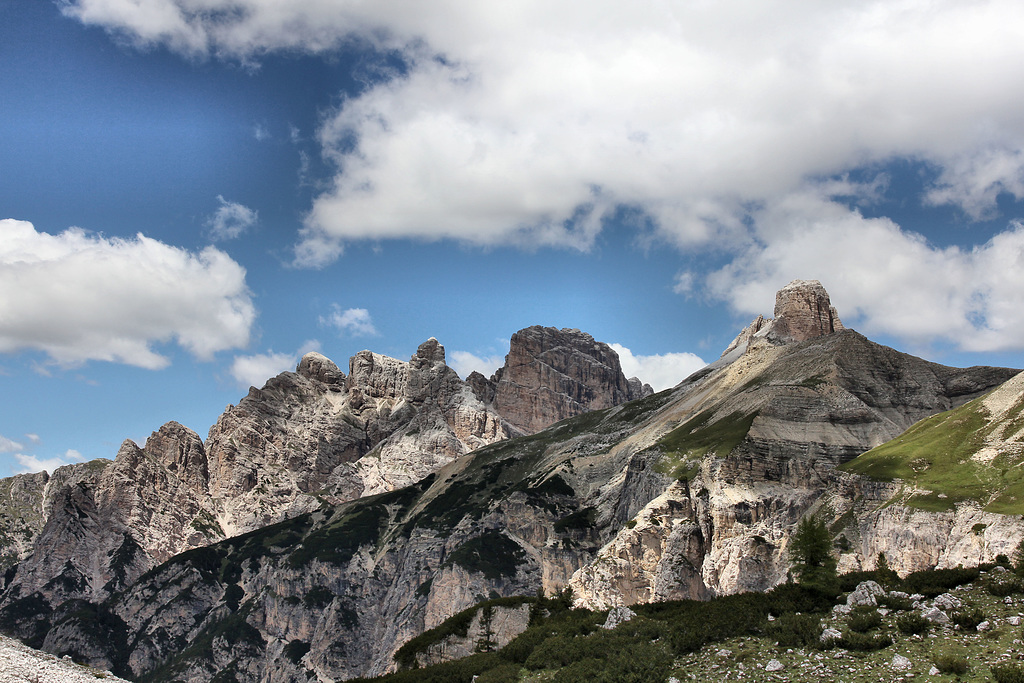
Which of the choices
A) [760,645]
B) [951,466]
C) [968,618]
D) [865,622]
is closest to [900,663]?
[865,622]

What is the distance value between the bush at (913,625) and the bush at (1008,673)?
7.11 metres

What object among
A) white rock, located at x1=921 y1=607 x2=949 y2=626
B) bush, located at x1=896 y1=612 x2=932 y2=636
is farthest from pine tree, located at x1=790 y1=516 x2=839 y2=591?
bush, located at x1=896 y1=612 x2=932 y2=636

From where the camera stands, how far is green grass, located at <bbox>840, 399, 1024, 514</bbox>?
103 metres

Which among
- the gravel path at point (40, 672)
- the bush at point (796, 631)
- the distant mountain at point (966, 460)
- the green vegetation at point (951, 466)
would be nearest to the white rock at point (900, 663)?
the bush at point (796, 631)

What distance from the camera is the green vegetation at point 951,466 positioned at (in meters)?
103

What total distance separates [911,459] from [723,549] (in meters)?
35.0

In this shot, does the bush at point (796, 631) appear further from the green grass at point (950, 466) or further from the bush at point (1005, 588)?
the green grass at point (950, 466)

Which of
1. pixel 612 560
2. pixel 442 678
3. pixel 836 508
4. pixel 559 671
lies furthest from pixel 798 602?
pixel 612 560

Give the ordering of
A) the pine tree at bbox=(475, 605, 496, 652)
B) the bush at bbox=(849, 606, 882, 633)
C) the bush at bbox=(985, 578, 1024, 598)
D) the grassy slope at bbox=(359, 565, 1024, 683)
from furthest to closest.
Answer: the pine tree at bbox=(475, 605, 496, 652), the bush at bbox=(985, 578, 1024, 598), the bush at bbox=(849, 606, 882, 633), the grassy slope at bbox=(359, 565, 1024, 683)

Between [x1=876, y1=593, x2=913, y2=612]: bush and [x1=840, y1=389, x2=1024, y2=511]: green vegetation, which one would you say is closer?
[x1=876, y1=593, x2=913, y2=612]: bush

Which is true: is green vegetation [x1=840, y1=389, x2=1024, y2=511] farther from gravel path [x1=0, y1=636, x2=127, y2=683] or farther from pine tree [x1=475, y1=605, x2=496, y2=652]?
gravel path [x1=0, y1=636, x2=127, y2=683]

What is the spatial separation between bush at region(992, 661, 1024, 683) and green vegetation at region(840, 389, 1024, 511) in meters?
68.4

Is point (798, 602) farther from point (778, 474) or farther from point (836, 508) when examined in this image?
point (778, 474)

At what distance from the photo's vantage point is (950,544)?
102 metres
